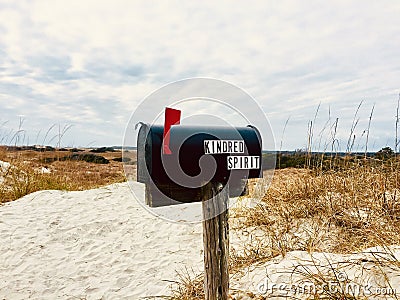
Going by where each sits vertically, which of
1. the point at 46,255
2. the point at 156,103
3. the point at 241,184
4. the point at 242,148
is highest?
the point at 156,103

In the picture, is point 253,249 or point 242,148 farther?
point 253,249

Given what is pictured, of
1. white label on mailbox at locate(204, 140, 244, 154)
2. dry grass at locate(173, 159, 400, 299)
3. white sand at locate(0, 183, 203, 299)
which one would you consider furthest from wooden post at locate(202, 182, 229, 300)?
white sand at locate(0, 183, 203, 299)

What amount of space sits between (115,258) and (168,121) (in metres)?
2.43

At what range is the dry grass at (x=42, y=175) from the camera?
693cm

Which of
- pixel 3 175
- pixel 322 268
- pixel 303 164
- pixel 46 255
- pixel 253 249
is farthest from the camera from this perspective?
pixel 3 175

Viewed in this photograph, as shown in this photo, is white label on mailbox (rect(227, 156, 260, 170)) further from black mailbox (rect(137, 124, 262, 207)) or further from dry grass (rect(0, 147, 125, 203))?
dry grass (rect(0, 147, 125, 203))

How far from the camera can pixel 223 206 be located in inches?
87.7

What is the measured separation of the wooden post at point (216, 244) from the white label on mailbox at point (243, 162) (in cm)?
16

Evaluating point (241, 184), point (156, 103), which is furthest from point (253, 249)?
point (156, 103)

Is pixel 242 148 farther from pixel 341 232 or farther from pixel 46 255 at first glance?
pixel 46 255

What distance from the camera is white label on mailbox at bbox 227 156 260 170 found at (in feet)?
7.02

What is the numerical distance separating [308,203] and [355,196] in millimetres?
510

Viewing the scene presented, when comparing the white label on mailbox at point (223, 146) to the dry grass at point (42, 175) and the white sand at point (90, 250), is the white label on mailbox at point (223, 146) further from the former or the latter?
the dry grass at point (42, 175)

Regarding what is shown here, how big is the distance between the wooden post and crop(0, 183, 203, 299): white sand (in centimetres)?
80
